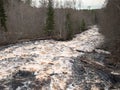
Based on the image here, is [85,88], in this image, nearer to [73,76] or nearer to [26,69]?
[73,76]

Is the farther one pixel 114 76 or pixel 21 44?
pixel 21 44

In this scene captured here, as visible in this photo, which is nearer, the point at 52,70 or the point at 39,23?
the point at 52,70

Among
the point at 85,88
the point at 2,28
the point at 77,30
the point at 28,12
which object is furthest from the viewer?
the point at 28,12

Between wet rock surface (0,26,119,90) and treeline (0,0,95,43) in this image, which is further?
treeline (0,0,95,43)

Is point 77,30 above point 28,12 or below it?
below

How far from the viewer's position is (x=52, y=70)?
21.0 m

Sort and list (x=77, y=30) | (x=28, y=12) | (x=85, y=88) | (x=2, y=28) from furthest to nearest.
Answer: (x=28, y=12) → (x=77, y=30) → (x=2, y=28) → (x=85, y=88)

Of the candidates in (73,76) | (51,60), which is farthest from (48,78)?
(51,60)

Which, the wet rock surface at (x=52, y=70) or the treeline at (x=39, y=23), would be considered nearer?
the wet rock surface at (x=52, y=70)

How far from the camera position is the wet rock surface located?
18688 millimetres

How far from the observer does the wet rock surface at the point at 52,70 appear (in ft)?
61.3

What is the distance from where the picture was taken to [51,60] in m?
23.9

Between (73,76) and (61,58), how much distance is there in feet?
14.7

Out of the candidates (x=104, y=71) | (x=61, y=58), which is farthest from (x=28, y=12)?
(x=104, y=71)
